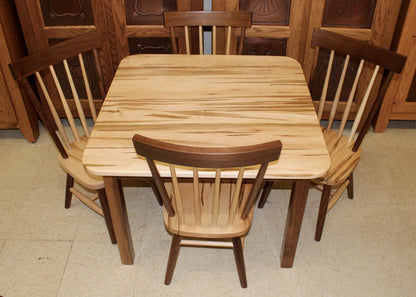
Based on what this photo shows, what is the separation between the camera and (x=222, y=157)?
4.02ft

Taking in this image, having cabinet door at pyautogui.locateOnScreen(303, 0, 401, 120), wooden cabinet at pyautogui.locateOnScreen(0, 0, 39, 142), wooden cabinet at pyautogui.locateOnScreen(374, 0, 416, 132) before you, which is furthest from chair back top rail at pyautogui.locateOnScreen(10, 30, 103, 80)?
wooden cabinet at pyautogui.locateOnScreen(374, 0, 416, 132)

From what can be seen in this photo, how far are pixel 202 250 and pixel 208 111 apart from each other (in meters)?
0.75

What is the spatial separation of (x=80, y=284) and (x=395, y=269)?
148 centimetres

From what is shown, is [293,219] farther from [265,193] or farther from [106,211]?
[106,211]

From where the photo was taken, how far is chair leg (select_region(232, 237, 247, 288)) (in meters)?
1.73

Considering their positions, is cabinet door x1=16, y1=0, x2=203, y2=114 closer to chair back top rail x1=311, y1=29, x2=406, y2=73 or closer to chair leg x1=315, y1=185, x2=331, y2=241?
chair back top rail x1=311, y1=29, x2=406, y2=73

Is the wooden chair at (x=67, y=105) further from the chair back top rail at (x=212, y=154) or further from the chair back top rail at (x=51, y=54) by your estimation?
the chair back top rail at (x=212, y=154)

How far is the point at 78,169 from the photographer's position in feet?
6.20

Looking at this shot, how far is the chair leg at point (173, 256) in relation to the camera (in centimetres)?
177

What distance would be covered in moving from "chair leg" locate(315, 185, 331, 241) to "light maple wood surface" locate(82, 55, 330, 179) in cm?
46

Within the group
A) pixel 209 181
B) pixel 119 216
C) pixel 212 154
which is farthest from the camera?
pixel 209 181

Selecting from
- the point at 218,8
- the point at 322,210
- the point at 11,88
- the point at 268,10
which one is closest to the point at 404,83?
the point at 268,10

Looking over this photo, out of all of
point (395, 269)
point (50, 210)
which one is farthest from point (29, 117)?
point (395, 269)

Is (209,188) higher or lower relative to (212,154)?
lower
